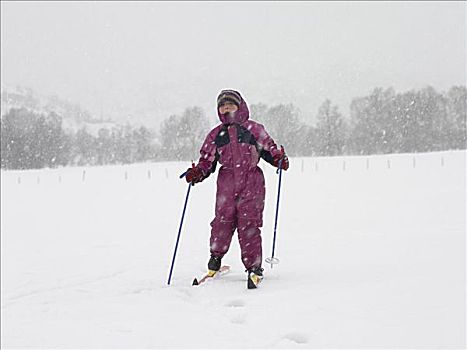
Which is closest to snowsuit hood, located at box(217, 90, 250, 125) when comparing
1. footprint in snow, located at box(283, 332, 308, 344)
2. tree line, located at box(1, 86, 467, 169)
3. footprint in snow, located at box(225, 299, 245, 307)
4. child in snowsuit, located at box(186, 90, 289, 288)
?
child in snowsuit, located at box(186, 90, 289, 288)

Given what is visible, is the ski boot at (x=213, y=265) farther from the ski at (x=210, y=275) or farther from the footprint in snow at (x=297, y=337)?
the footprint in snow at (x=297, y=337)

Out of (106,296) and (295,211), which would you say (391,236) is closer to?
(106,296)

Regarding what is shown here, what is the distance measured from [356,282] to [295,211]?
12.6 m

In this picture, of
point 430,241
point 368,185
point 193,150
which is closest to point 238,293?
point 430,241

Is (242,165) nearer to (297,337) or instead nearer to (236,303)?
(236,303)

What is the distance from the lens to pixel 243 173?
19.4ft

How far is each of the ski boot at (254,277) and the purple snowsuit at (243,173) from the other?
2.6 inches

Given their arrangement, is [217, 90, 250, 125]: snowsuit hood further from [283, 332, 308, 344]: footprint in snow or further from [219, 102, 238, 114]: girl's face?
[283, 332, 308, 344]: footprint in snow

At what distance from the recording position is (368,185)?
24.3m

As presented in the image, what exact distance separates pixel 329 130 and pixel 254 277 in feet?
285

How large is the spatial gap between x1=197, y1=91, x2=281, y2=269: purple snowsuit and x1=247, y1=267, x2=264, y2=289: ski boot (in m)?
0.07

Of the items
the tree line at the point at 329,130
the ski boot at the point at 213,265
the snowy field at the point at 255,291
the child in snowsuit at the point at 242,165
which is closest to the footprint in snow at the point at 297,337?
the snowy field at the point at 255,291

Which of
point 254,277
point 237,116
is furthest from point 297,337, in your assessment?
point 237,116

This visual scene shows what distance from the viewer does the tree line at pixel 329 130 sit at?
3324 inches
